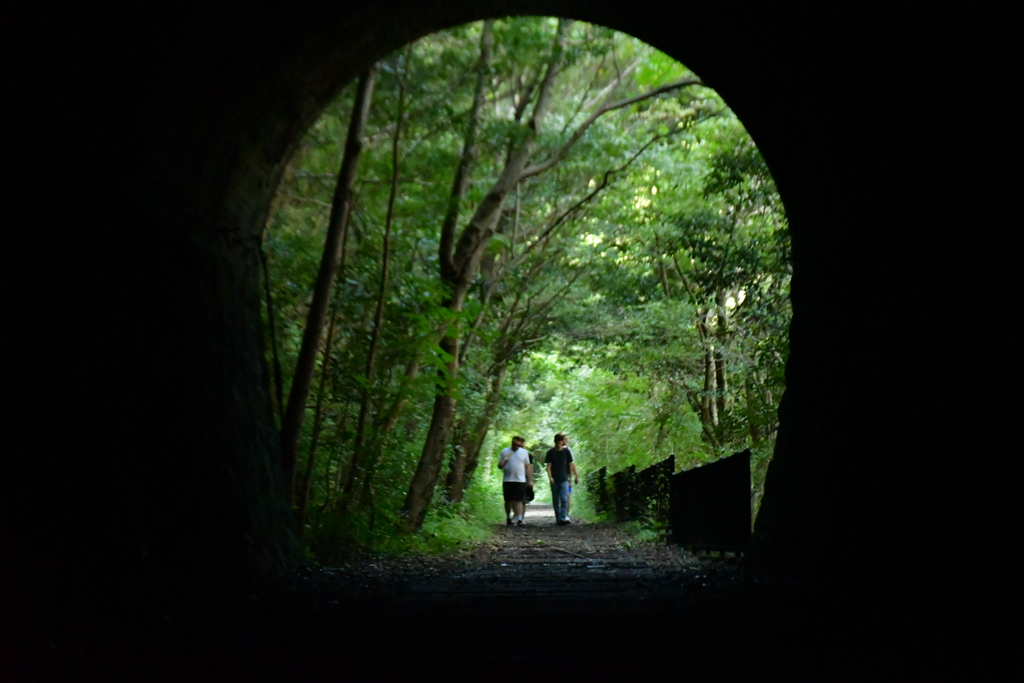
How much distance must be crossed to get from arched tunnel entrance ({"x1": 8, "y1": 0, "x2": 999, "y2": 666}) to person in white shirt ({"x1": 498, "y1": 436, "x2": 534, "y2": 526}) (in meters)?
10.2

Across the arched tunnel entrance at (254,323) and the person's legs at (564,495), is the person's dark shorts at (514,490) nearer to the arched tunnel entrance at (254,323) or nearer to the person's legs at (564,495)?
the person's legs at (564,495)

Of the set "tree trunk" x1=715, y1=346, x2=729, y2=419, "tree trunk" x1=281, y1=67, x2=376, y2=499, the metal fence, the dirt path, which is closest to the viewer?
the dirt path

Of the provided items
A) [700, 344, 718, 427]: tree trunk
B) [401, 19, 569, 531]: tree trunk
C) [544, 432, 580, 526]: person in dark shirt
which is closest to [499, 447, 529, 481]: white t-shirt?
[544, 432, 580, 526]: person in dark shirt

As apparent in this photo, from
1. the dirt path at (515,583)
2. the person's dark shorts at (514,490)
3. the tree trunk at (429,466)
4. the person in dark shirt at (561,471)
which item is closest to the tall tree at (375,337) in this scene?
the dirt path at (515,583)

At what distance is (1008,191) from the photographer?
3.76m

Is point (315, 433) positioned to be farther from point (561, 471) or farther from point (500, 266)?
point (561, 471)

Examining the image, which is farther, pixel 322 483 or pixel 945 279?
pixel 322 483

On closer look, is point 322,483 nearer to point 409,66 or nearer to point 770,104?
point 409,66

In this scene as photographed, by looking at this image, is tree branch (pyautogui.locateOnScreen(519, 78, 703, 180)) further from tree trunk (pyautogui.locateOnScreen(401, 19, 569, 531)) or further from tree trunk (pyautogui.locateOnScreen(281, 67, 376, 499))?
tree trunk (pyautogui.locateOnScreen(281, 67, 376, 499))

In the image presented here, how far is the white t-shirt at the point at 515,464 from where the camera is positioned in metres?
15.7

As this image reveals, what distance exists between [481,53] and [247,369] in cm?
577

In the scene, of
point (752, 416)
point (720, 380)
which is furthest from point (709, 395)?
point (752, 416)

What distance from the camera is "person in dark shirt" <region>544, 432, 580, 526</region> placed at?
15.7m

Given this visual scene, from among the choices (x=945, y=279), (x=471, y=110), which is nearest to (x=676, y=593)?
(x=945, y=279)
